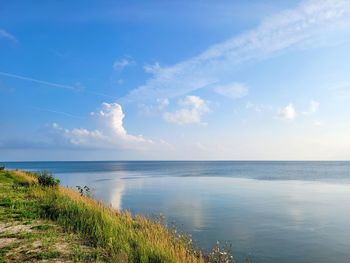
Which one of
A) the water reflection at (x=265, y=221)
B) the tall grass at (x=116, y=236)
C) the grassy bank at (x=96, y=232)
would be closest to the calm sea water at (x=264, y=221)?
the water reflection at (x=265, y=221)

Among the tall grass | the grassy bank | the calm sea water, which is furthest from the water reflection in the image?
the tall grass

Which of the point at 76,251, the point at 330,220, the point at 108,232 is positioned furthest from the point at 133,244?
the point at 330,220

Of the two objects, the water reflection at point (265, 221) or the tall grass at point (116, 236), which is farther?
the water reflection at point (265, 221)

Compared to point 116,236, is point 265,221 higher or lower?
lower

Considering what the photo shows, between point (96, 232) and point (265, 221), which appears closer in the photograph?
point (96, 232)

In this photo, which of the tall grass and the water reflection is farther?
the water reflection

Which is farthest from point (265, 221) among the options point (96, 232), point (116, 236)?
point (96, 232)

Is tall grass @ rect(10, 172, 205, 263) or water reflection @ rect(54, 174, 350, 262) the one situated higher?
tall grass @ rect(10, 172, 205, 263)

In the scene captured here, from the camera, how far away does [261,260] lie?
17438 millimetres

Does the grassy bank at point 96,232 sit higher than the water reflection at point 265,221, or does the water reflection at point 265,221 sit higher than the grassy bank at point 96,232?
the grassy bank at point 96,232

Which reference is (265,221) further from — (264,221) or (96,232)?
(96,232)

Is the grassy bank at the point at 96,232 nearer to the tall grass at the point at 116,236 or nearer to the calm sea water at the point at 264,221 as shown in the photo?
the tall grass at the point at 116,236

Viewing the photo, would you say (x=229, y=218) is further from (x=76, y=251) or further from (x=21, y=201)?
(x=76, y=251)

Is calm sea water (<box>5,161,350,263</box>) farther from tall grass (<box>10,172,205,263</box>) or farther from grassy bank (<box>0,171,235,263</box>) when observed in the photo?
tall grass (<box>10,172,205,263</box>)
